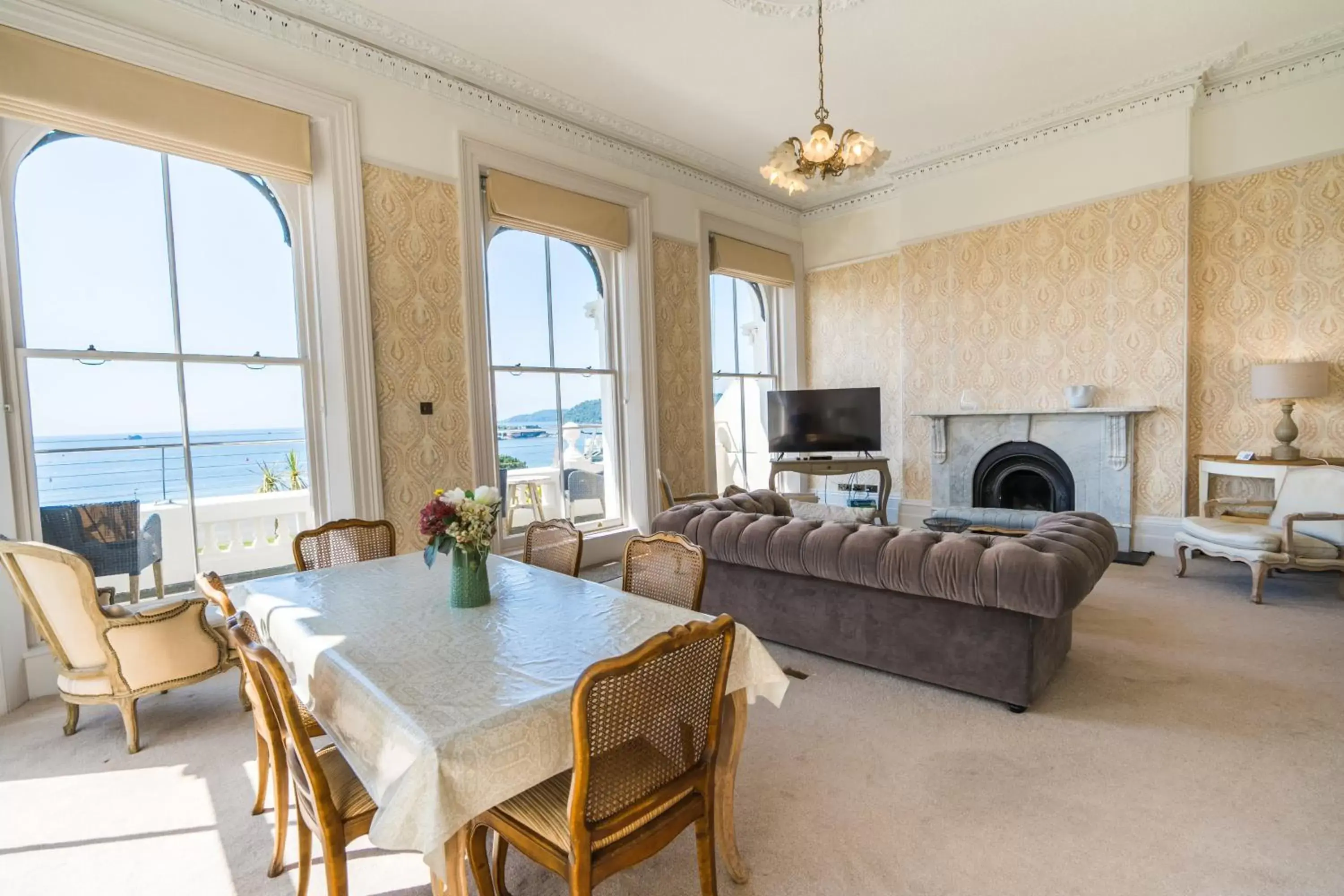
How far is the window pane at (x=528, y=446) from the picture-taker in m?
4.82

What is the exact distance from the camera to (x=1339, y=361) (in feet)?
14.4

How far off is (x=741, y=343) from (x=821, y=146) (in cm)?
388

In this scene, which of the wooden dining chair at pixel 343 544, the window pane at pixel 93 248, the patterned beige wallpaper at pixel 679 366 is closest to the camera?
the wooden dining chair at pixel 343 544

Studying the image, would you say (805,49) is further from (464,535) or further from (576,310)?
(464,535)

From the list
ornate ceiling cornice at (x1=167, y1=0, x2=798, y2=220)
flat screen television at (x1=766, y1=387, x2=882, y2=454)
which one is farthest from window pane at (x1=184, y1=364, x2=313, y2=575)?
flat screen television at (x1=766, y1=387, x2=882, y2=454)

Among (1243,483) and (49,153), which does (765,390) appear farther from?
(49,153)

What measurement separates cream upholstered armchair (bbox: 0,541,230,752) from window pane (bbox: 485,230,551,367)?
2614 millimetres

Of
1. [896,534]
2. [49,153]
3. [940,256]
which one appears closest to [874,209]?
[940,256]

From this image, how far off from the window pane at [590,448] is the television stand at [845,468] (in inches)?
68.5

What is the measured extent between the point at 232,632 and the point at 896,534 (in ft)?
8.15

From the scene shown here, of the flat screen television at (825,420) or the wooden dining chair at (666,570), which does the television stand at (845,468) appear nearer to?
the flat screen television at (825,420)

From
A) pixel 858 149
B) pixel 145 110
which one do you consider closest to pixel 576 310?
pixel 858 149

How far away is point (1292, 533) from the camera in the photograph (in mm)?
3852

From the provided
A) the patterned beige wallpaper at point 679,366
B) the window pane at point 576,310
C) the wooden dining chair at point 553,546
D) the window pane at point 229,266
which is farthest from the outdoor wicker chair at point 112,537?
the patterned beige wallpaper at point 679,366
